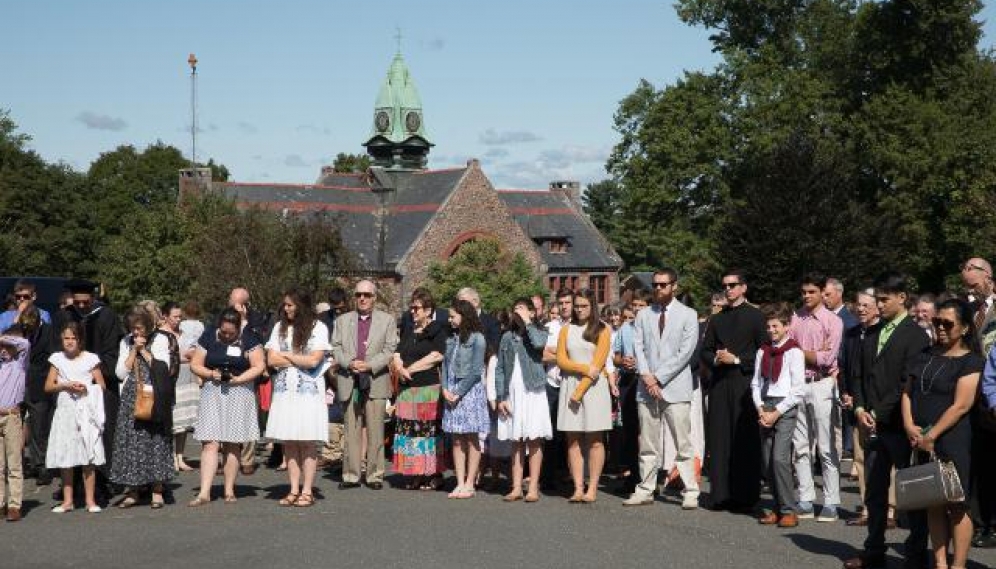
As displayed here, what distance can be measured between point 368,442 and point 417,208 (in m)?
68.8

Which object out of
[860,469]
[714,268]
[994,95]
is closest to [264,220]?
[714,268]

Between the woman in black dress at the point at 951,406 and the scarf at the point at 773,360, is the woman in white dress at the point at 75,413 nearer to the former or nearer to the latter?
the scarf at the point at 773,360

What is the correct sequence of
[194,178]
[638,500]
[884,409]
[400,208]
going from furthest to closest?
1. [194,178]
2. [400,208]
3. [638,500]
4. [884,409]

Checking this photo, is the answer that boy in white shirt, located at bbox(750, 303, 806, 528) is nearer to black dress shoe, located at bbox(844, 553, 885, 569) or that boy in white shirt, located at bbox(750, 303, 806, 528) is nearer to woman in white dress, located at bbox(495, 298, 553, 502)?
black dress shoe, located at bbox(844, 553, 885, 569)

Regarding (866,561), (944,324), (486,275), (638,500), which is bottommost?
(866,561)

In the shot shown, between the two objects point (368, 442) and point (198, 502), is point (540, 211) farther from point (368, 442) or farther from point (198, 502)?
point (198, 502)

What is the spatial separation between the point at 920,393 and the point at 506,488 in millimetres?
5933

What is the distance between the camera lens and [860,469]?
12805mm

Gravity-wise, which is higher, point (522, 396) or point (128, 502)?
point (522, 396)

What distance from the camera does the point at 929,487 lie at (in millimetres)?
8750

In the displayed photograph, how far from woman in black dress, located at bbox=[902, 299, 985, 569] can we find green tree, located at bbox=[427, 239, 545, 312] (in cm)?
5897

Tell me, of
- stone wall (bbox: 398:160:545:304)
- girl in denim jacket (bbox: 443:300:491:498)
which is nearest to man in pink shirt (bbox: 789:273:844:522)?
girl in denim jacket (bbox: 443:300:491:498)

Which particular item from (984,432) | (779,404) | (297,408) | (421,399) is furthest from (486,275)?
(984,432)

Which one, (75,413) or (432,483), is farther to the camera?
(432,483)
